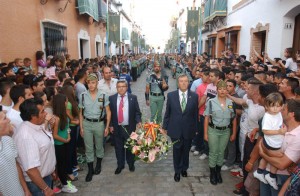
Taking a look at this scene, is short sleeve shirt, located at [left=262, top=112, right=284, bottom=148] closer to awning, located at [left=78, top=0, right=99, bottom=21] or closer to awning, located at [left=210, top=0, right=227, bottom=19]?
awning, located at [left=78, top=0, right=99, bottom=21]

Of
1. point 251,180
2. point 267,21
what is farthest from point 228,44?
point 251,180

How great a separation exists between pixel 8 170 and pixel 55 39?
32.2 ft

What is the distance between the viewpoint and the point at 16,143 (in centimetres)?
286

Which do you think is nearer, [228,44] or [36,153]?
[36,153]

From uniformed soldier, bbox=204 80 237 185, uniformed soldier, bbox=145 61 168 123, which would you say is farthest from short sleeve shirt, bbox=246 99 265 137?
uniformed soldier, bbox=145 61 168 123

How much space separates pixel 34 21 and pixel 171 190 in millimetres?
7960

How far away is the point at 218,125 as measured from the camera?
445 cm

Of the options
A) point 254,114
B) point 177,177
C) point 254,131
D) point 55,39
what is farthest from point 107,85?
point 55,39

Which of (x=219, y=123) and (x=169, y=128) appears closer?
(x=219, y=123)

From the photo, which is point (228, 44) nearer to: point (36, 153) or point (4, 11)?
point (4, 11)

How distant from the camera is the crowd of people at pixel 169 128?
2.84 m

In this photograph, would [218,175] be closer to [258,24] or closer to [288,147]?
[288,147]

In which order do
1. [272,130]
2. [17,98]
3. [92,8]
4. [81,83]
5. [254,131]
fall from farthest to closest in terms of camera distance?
1. [92,8]
2. [81,83]
3. [254,131]
4. [17,98]
5. [272,130]

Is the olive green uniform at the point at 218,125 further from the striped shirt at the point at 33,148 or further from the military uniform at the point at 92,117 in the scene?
the striped shirt at the point at 33,148
